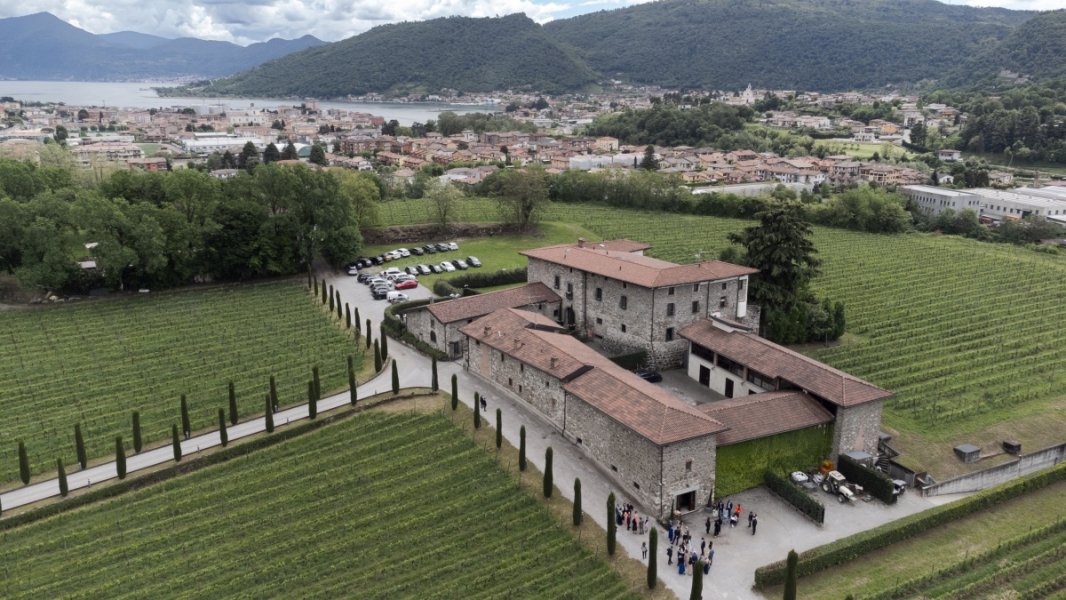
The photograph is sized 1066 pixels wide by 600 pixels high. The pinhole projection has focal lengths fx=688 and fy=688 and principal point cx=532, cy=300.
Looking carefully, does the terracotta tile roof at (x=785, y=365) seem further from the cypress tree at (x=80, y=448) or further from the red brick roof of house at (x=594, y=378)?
the cypress tree at (x=80, y=448)

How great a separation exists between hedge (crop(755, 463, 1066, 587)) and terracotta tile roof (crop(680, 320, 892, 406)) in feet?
17.3

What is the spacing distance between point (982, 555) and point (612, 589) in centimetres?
1360

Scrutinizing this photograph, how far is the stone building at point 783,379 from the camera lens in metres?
30.4

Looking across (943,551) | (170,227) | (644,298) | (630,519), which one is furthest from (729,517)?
(170,227)

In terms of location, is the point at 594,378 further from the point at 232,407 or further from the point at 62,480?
the point at 62,480

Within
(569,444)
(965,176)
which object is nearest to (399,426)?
(569,444)

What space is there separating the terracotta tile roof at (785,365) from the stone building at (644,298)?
52.9 inches

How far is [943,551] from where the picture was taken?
25.2 meters

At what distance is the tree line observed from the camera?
51.0 m

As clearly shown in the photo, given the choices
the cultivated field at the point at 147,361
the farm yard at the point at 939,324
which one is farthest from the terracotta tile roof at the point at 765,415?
the cultivated field at the point at 147,361

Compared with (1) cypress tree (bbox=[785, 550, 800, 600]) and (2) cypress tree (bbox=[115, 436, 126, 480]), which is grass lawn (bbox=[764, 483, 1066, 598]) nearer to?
(1) cypress tree (bbox=[785, 550, 800, 600])

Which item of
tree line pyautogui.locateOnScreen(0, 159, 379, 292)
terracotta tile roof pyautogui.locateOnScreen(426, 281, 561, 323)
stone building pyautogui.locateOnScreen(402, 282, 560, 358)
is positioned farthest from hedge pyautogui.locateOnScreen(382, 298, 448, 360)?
tree line pyautogui.locateOnScreen(0, 159, 379, 292)

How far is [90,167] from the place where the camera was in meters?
79.0

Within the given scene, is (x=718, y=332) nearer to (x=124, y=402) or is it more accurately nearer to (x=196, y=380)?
(x=196, y=380)
